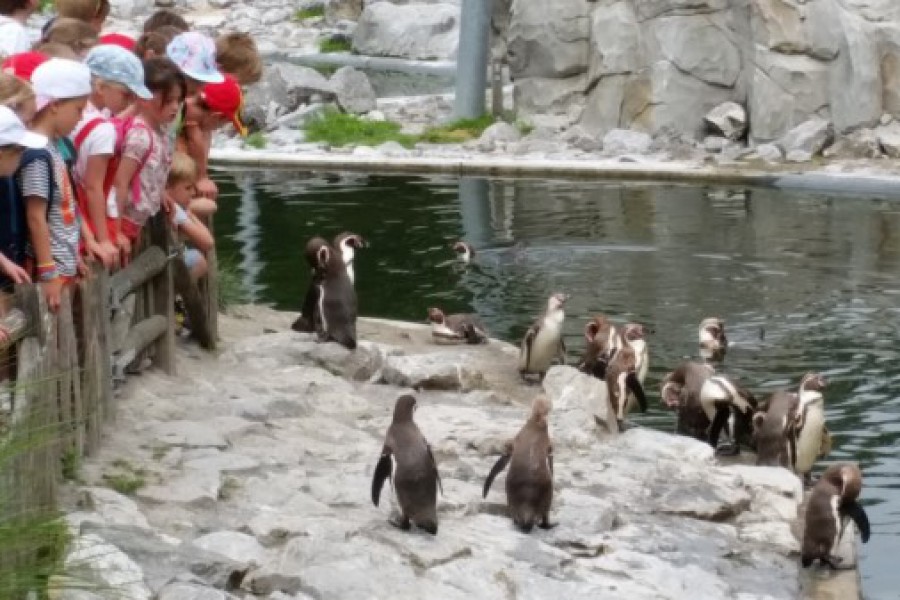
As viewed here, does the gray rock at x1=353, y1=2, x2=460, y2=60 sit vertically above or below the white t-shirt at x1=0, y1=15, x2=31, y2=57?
below

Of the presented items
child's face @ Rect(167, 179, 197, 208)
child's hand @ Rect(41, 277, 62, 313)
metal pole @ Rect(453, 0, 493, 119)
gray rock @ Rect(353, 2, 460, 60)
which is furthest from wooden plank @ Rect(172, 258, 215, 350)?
gray rock @ Rect(353, 2, 460, 60)

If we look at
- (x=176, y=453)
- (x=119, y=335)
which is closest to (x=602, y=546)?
(x=176, y=453)

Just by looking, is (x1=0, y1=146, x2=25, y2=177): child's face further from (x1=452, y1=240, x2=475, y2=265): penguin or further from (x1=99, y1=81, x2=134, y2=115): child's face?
(x1=452, y1=240, x2=475, y2=265): penguin

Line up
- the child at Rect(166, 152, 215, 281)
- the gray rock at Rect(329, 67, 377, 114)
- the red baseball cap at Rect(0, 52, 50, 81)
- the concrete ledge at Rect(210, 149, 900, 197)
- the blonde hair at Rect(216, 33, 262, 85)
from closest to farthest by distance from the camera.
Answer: the red baseball cap at Rect(0, 52, 50, 81), the child at Rect(166, 152, 215, 281), the blonde hair at Rect(216, 33, 262, 85), the concrete ledge at Rect(210, 149, 900, 197), the gray rock at Rect(329, 67, 377, 114)

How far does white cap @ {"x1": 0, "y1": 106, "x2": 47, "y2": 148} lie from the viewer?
5160 mm

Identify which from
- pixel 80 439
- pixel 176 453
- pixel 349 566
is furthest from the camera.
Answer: pixel 176 453

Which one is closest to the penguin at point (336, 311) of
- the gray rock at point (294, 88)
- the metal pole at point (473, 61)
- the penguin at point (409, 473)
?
the penguin at point (409, 473)

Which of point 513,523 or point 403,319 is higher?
point 513,523

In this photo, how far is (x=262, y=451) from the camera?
702 cm

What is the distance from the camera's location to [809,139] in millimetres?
20000

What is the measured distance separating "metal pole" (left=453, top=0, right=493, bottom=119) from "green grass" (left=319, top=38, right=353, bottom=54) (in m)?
11.6

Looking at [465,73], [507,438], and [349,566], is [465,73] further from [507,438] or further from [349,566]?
[349,566]

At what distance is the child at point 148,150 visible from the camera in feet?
22.6

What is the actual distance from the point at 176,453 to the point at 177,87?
1.46 metres
